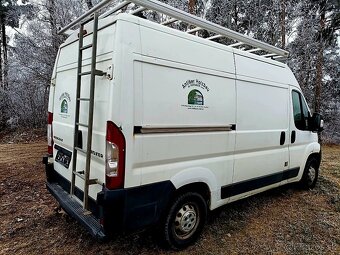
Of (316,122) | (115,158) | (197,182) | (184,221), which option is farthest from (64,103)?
(316,122)

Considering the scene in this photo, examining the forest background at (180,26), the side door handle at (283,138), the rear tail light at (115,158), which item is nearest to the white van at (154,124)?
the rear tail light at (115,158)

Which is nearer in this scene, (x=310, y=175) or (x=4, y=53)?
(x=310, y=175)

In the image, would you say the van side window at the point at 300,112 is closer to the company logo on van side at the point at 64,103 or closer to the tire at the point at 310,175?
the tire at the point at 310,175

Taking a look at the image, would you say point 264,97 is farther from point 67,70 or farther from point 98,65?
point 67,70

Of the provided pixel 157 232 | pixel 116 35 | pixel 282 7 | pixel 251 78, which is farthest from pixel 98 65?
pixel 282 7

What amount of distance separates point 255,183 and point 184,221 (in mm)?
1405

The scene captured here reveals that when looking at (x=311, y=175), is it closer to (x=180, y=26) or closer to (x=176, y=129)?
(x=176, y=129)

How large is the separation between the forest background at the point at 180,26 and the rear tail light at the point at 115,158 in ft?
25.0

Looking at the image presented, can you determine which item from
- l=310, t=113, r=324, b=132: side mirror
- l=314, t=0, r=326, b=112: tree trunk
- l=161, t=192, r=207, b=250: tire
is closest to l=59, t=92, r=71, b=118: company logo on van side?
l=161, t=192, r=207, b=250: tire

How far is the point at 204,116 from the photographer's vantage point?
329 centimetres

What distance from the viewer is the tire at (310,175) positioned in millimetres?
5418

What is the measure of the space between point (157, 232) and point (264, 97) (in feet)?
8.02

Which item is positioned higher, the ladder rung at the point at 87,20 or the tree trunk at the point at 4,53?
the tree trunk at the point at 4,53

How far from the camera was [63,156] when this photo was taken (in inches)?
140
